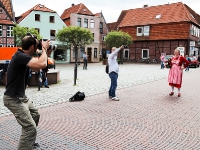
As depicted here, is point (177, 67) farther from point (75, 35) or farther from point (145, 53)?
point (145, 53)

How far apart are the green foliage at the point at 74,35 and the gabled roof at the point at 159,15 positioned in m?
13.1

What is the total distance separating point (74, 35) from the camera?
3256 cm

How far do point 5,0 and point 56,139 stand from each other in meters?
36.6

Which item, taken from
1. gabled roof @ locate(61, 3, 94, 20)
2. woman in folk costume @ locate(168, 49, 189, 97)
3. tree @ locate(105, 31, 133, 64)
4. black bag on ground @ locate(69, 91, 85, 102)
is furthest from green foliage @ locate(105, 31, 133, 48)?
black bag on ground @ locate(69, 91, 85, 102)

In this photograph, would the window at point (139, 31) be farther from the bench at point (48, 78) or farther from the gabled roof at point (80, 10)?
the bench at point (48, 78)

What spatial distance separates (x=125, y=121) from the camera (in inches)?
223

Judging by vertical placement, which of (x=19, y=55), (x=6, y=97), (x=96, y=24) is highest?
(x=96, y=24)

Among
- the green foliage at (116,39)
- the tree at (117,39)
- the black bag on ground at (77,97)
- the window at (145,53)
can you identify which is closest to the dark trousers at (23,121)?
the black bag on ground at (77,97)

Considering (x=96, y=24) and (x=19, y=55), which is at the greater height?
(x=96, y=24)

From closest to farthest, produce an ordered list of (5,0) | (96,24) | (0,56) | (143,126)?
(143,126) < (0,56) < (5,0) < (96,24)

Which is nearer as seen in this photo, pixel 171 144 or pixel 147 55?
pixel 171 144

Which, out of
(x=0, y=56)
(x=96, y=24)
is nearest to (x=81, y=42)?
(x=96, y=24)

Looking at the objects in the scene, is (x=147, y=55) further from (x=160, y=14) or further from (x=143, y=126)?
(x=143, y=126)

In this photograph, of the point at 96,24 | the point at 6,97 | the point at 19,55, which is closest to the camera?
the point at 19,55
